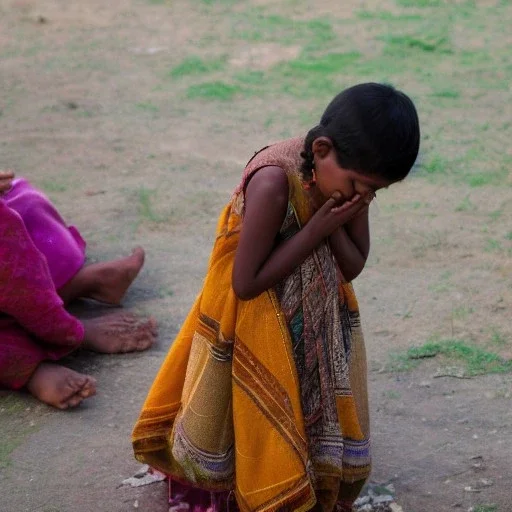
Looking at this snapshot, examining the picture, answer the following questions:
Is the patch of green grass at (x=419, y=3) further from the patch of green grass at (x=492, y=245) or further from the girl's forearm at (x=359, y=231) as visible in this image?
the girl's forearm at (x=359, y=231)

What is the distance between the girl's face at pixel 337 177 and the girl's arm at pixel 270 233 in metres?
0.04

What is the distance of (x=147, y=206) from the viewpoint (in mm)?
4828

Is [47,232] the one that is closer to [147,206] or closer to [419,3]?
[147,206]

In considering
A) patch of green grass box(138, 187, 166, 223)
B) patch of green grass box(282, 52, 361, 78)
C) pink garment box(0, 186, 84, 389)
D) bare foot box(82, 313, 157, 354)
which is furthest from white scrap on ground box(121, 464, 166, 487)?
patch of green grass box(282, 52, 361, 78)

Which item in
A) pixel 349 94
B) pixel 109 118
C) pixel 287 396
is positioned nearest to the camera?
pixel 349 94

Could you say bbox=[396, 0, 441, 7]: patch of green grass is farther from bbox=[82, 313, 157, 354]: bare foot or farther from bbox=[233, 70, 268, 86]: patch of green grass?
bbox=[82, 313, 157, 354]: bare foot

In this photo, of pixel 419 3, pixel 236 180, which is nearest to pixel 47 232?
pixel 236 180

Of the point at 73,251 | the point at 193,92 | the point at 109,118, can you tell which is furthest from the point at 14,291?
the point at 193,92

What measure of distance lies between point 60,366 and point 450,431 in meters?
1.36

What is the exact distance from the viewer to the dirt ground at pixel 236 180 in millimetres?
2973

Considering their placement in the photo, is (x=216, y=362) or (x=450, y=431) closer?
(x=216, y=362)

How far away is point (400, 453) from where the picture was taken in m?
2.96

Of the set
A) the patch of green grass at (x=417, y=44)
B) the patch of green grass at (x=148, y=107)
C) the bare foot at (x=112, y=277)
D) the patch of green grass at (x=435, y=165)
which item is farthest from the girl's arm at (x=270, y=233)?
the patch of green grass at (x=417, y=44)

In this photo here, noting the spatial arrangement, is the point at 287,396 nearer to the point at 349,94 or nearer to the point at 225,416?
the point at 225,416
